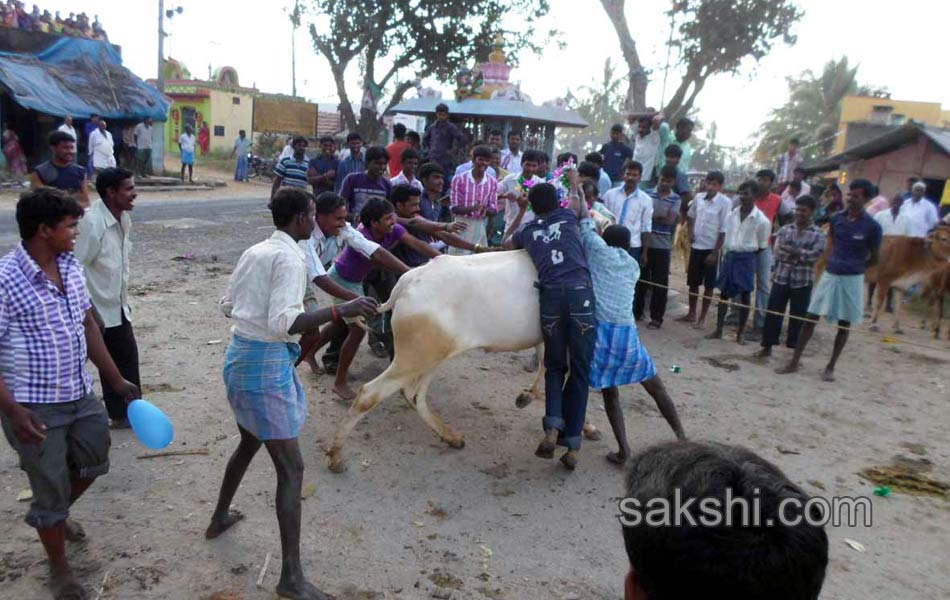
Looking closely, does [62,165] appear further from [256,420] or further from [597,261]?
[597,261]

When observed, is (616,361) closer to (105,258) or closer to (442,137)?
(105,258)

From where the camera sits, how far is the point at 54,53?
63.3ft

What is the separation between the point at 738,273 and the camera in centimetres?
785

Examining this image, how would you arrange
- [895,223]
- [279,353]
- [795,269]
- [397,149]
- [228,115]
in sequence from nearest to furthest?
[279,353] < [795,269] < [397,149] < [895,223] < [228,115]

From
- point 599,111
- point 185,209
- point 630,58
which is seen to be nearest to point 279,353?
point 185,209

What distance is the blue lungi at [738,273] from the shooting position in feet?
25.6

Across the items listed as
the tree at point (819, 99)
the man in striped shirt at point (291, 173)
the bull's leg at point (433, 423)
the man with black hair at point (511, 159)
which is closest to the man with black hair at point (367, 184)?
the man in striped shirt at point (291, 173)

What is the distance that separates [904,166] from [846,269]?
10.2 m

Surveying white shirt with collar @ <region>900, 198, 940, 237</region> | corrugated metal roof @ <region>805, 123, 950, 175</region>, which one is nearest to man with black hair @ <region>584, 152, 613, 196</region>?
white shirt with collar @ <region>900, 198, 940, 237</region>

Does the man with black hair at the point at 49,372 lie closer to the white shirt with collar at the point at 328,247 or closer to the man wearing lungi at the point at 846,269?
the white shirt with collar at the point at 328,247

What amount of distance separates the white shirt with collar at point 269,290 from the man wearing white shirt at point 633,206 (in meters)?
5.33

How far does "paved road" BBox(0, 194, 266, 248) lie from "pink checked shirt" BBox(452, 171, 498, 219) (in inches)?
275

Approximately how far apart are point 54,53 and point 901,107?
1179 inches

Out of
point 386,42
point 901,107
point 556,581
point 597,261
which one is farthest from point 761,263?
point 901,107
